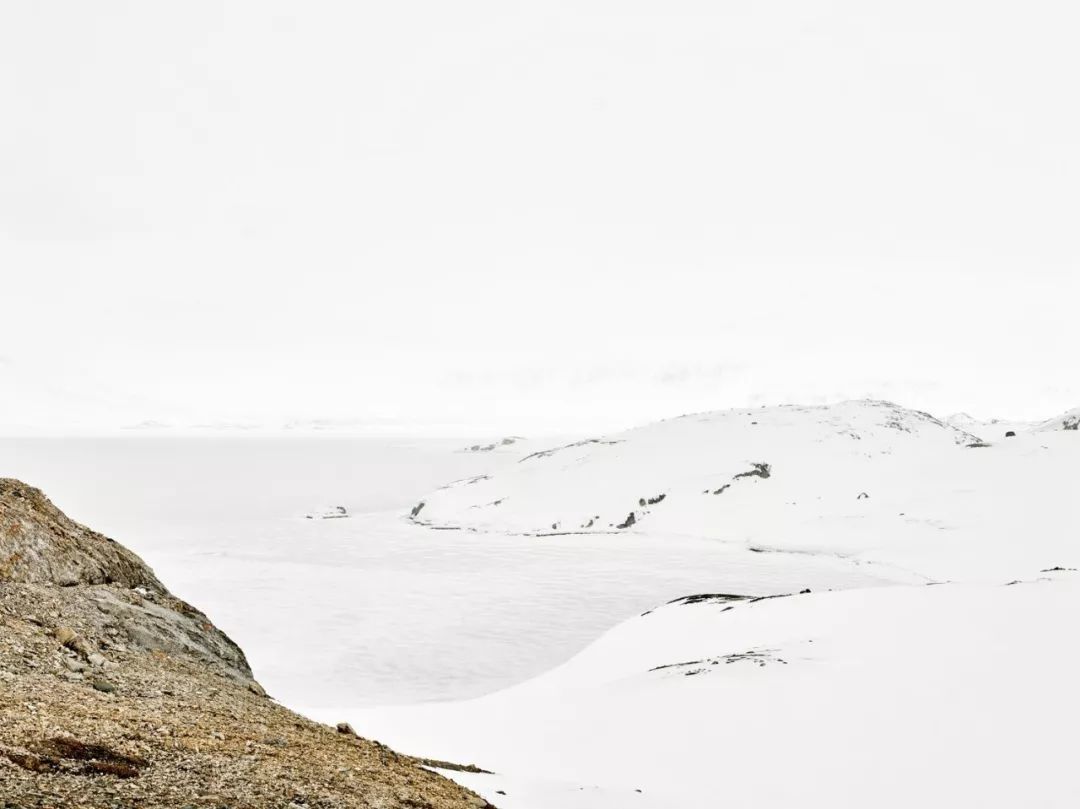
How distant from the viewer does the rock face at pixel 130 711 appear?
21.0 ft

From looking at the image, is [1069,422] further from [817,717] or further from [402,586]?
[817,717]

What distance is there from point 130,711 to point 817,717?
44.9ft

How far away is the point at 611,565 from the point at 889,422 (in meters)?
42.1

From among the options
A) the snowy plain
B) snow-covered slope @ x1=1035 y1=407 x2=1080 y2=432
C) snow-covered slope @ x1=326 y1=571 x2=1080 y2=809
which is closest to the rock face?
snow-covered slope @ x1=326 y1=571 x2=1080 y2=809

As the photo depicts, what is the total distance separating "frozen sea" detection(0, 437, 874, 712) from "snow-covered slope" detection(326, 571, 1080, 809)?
5.80 meters

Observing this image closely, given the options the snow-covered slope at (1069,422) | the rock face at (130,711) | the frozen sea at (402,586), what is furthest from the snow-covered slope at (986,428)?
the rock face at (130,711)

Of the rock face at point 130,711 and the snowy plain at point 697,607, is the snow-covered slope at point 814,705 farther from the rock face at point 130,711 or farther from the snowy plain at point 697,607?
the rock face at point 130,711

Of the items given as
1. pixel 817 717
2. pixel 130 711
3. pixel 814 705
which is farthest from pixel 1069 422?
pixel 130 711

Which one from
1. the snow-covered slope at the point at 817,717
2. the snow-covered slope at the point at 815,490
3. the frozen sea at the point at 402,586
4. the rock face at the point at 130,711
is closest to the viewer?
the rock face at the point at 130,711

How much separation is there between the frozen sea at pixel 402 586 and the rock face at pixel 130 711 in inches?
497

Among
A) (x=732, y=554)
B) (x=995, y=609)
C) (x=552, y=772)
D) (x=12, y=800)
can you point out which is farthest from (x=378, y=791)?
(x=732, y=554)

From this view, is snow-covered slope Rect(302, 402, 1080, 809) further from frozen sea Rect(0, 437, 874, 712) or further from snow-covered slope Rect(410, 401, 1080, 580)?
frozen sea Rect(0, 437, 874, 712)

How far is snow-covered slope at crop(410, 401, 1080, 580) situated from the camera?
153 feet

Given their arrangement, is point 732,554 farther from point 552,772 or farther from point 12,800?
point 12,800
